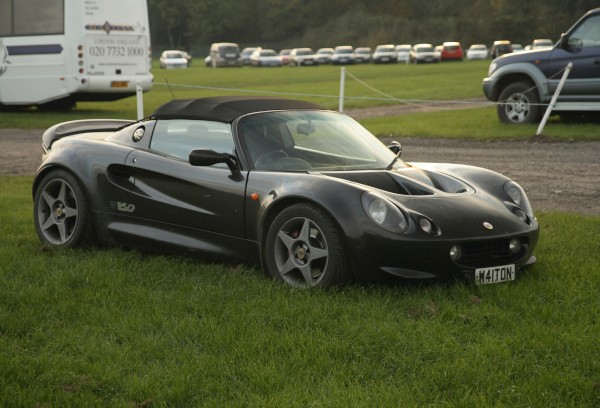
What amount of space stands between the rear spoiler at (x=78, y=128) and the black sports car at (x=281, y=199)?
218mm

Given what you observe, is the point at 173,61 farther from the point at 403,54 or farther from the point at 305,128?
the point at 305,128

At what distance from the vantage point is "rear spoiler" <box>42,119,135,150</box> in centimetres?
876

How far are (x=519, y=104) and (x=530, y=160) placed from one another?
15.5 feet

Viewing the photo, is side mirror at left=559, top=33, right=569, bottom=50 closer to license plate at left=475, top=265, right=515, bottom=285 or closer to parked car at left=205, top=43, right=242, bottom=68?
license plate at left=475, top=265, right=515, bottom=285

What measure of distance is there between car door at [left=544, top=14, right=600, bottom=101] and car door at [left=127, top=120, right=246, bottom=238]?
11.5 m

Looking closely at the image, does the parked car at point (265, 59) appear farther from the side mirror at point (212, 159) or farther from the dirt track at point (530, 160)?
the side mirror at point (212, 159)

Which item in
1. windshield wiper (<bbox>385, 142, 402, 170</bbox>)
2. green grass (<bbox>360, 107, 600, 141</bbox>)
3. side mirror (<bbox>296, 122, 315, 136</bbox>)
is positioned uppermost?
side mirror (<bbox>296, 122, 315, 136</bbox>)

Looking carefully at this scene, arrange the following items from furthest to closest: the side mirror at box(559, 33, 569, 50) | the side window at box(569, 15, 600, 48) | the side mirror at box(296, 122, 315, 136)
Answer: the side mirror at box(559, 33, 569, 50), the side window at box(569, 15, 600, 48), the side mirror at box(296, 122, 315, 136)

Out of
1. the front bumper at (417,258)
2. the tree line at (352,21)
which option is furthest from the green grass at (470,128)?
the tree line at (352,21)

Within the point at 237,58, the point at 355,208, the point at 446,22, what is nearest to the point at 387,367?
the point at 355,208

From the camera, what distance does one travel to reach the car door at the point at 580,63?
1720cm

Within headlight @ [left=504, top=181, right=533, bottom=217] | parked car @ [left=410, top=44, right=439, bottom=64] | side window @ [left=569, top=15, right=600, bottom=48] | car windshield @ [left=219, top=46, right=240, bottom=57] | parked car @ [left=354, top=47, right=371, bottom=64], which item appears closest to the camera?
headlight @ [left=504, top=181, right=533, bottom=217]

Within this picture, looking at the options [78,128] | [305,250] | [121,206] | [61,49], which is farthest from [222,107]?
[61,49]

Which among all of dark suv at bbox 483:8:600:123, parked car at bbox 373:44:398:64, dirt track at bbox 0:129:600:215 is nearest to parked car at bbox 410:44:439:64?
parked car at bbox 373:44:398:64
